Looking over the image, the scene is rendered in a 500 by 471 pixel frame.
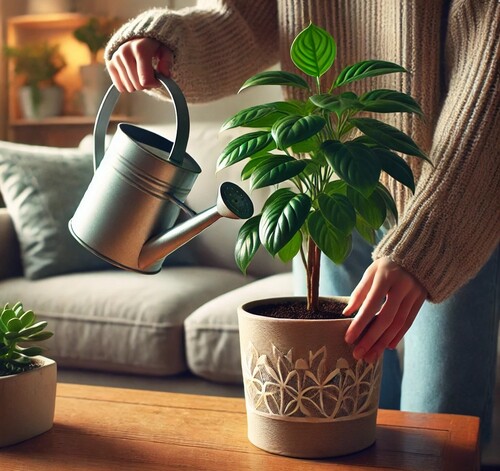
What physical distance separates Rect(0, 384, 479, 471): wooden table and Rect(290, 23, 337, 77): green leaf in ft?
1.49

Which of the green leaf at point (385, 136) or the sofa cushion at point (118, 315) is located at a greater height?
the green leaf at point (385, 136)

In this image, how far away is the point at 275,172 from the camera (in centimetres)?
84

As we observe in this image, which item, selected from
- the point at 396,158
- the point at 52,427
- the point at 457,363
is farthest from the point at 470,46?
the point at 52,427

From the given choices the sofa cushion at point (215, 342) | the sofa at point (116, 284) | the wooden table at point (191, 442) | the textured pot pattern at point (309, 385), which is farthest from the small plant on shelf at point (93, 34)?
the textured pot pattern at point (309, 385)

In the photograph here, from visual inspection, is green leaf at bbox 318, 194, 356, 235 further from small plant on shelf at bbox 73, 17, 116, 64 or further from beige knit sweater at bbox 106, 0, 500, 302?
small plant on shelf at bbox 73, 17, 116, 64

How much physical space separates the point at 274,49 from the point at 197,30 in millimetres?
209

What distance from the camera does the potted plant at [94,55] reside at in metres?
3.51

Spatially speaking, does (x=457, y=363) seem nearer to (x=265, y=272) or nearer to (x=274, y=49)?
(x=274, y=49)

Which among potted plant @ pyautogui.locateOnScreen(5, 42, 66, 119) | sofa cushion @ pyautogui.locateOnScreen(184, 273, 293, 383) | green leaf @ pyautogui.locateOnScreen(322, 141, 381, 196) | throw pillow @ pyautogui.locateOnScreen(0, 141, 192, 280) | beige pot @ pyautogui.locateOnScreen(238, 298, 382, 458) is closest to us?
green leaf @ pyautogui.locateOnScreen(322, 141, 381, 196)

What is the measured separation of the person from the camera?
953 mm

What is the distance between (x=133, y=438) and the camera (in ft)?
3.29

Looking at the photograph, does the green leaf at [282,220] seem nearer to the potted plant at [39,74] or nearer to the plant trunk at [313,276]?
the plant trunk at [313,276]

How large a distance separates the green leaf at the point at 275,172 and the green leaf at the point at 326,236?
0.06 metres

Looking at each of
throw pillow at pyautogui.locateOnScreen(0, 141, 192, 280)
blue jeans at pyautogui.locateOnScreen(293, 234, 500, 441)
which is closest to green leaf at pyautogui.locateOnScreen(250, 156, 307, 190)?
blue jeans at pyautogui.locateOnScreen(293, 234, 500, 441)
